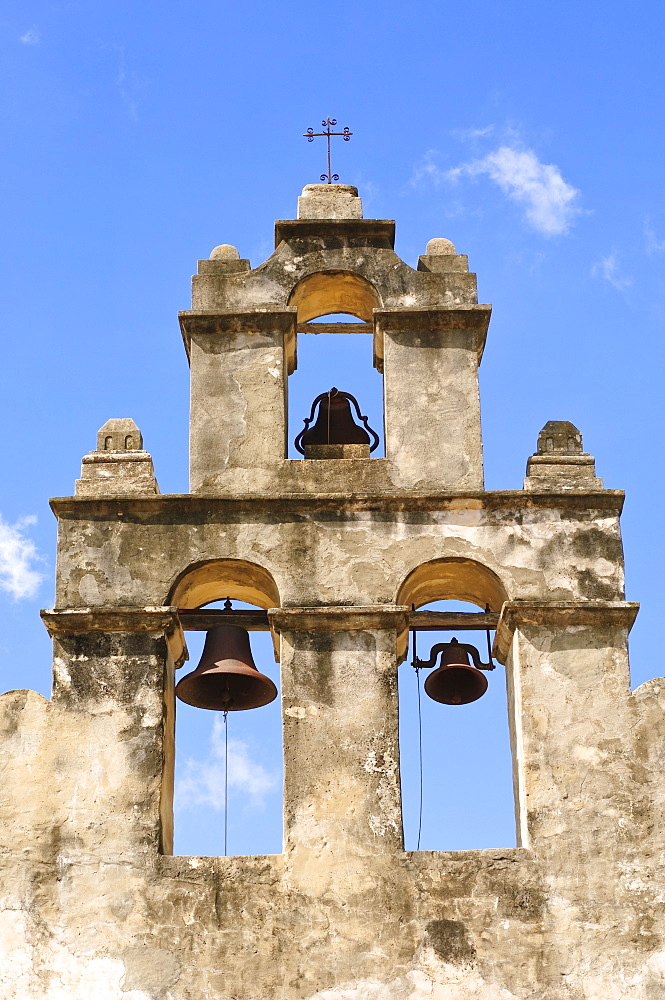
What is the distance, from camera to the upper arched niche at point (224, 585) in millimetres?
12906

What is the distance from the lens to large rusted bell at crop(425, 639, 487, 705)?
1334 centimetres

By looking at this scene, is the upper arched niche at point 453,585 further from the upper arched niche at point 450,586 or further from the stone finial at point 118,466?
the stone finial at point 118,466

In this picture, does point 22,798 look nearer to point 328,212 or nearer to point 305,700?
point 305,700

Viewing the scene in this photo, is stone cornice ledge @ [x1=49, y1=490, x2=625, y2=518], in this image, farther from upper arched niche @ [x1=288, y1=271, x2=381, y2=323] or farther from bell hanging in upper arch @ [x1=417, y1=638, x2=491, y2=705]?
upper arched niche @ [x1=288, y1=271, x2=381, y2=323]

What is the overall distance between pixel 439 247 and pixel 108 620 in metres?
3.52

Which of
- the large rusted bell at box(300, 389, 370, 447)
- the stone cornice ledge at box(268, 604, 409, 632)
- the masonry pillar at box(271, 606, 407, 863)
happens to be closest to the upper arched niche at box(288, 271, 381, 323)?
the large rusted bell at box(300, 389, 370, 447)

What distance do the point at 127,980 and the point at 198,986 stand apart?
40 cm

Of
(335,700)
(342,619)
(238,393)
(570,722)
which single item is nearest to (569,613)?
(570,722)

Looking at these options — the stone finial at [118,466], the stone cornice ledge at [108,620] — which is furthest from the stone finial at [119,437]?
the stone cornice ledge at [108,620]

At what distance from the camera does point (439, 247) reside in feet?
46.6

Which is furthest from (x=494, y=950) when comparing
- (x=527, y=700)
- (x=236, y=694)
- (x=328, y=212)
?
(x=328, y=212)

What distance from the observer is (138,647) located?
41.6 feet

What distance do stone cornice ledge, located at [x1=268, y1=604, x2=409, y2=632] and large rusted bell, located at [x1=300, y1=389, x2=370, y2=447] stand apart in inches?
61.5

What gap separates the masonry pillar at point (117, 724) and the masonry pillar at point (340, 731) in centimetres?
73
